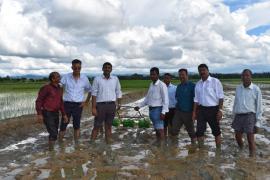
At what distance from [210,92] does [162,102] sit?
3.93 feet

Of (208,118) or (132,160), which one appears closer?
(132,160)

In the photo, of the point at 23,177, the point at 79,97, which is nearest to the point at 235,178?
the point at 23,177

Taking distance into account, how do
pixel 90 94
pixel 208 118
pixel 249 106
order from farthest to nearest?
pixel 90 94, pixel 208 118, pixel 249 106

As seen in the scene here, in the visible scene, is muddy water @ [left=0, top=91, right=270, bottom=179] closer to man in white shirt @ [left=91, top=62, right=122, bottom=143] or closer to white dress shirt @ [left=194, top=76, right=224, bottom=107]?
man in white shirt @ [left=91, top=62, right=122, bottom=143]

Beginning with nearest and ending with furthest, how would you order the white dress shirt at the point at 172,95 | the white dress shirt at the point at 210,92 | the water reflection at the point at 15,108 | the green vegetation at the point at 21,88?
the white dress shirt at the point at 210,92 → the white dress shirt at the point at 172,95 → the water reflection at the point at 15,108 → the green vegetation at the point at 21,88

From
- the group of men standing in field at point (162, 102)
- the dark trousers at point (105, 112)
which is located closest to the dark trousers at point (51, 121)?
the group of men standing in field at point (162, 102)

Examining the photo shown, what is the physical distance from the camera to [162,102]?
8859 mm

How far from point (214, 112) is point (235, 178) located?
221 cm

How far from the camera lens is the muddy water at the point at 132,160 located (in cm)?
643

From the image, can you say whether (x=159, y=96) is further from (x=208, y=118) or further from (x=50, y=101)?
(x=50, y=101)

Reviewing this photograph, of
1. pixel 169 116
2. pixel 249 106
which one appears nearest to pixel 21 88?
pixel 169 116

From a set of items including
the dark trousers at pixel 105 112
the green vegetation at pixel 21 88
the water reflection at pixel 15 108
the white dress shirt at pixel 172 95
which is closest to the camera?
the dark trousers at pixel 105 112

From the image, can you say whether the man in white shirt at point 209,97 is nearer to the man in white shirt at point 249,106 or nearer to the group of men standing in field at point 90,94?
the man in white shirt at point 249,106

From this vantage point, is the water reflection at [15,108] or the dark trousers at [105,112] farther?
the water reflection at [15,108]
